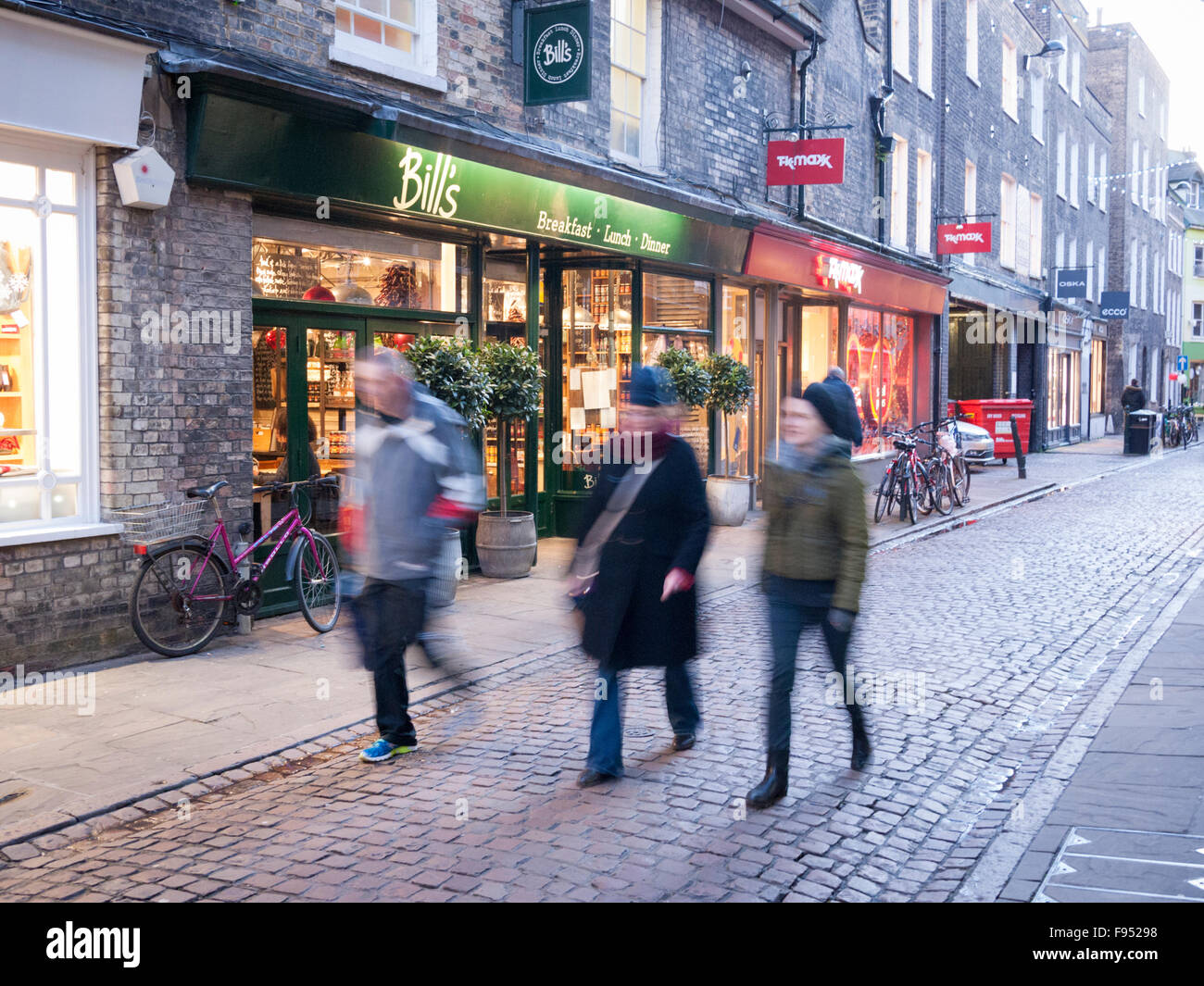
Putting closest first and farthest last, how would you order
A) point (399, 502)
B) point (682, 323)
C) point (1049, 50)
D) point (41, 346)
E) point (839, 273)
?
1. point (399, 502)
2. point (41, 346)
3. point (682, 323)
4. point (839, 273)
5. point (1049, 50)

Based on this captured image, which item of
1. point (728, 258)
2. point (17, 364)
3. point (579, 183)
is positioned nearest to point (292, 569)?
point (17, 364)

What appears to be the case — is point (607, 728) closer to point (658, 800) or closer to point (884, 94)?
point (658, 800)

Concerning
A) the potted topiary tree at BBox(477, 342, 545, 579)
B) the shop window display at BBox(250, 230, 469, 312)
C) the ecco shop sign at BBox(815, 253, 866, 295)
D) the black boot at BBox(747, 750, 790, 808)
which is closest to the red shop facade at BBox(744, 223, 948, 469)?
the ecco shop sign at BBox(815, 253, 866, 295)

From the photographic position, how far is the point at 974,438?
80.9 feet

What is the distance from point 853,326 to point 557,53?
37.5 ft

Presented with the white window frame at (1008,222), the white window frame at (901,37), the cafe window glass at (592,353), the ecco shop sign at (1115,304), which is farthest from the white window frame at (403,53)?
the ecco shop sign at (1115,304)

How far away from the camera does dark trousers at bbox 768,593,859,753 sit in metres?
5.18

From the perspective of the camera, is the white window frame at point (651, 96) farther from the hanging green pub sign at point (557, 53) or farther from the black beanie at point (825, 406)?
the black beanie at point (825, 406)

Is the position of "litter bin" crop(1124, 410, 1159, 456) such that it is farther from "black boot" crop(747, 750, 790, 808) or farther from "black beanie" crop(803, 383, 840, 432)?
"black boot" crop(747, 750, 790, 808)

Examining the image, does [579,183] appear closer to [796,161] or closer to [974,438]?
[796,161]

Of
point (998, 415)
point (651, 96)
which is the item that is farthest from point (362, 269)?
point (998, 415)

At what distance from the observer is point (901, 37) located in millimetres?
22250

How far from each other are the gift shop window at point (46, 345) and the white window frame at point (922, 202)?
19.0m

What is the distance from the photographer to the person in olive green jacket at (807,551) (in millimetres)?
5164
